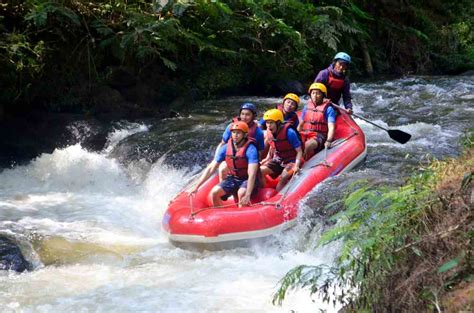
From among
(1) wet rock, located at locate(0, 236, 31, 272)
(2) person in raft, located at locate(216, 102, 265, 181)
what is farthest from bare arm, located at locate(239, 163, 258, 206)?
(1) wet rock, located at locate(0, 236, 31, 272)

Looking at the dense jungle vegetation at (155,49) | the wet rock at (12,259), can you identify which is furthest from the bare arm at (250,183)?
the dense jungle vegetation at (155,49)

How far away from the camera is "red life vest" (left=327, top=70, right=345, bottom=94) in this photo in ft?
27.0

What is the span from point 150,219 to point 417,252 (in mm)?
4845

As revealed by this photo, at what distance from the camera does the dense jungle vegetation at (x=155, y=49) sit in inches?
376

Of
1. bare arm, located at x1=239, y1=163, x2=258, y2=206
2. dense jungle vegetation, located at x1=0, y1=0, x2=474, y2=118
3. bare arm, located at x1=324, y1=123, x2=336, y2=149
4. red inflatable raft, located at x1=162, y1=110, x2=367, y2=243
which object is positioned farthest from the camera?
dense jungle vegetation, located at x1=0, y1=0, x2=474, y2=118

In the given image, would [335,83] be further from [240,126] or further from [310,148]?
[240,126]

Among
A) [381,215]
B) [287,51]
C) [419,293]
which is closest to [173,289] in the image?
[381,215]

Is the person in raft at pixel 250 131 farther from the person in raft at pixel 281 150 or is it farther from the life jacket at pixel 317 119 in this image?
the life jacket at pixel 317 119

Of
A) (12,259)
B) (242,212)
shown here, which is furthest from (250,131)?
(12,259)

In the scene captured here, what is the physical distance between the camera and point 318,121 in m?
7.57

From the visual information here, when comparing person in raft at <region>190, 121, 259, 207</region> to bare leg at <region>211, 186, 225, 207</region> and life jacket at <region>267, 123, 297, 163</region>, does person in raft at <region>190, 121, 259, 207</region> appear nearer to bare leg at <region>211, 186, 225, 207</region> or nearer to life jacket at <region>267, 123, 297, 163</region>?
bare leg at <region>211, 186, 225, 207</region>

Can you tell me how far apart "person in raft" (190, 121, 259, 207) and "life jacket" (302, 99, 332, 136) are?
138cm

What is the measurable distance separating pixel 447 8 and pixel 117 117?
12578mm

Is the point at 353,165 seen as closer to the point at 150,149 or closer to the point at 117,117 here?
the point at 150,149
